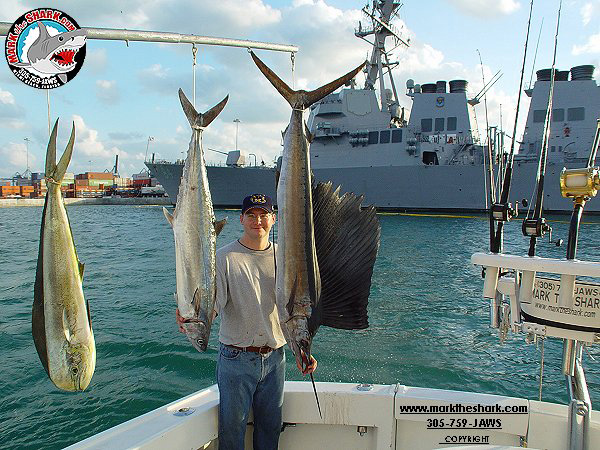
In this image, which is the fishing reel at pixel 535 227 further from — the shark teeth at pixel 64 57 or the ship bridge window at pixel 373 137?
the ship bridge window at pixel 373 137

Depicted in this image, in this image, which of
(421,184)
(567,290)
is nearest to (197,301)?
(567,290)

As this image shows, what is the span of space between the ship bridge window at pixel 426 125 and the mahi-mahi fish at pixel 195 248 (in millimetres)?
36595

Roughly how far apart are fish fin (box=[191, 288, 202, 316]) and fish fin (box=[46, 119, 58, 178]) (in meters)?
0.76

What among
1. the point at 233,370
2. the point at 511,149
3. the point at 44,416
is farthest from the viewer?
the point at 44,416

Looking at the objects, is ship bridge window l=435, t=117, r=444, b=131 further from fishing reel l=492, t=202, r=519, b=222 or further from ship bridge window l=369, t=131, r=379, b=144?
fishing reel l=492, t=202, r=519, b=222

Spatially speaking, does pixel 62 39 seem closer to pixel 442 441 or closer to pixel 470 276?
pixel 442 441

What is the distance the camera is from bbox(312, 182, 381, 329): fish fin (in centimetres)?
242

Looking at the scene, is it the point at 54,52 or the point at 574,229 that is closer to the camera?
the point at 574,229

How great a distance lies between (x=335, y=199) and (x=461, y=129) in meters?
36.4

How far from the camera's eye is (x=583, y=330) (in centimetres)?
221

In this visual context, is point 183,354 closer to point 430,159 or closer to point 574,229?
point 574,229

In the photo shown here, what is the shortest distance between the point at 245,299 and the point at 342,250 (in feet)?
1.84

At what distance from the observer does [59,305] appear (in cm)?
180

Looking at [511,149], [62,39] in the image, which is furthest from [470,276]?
[62,39]
